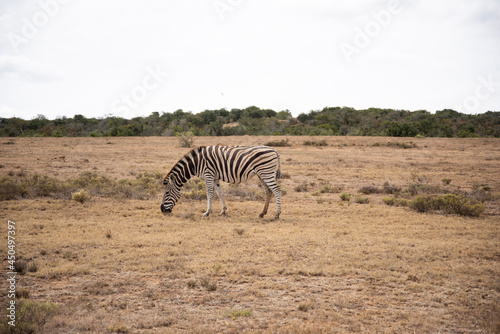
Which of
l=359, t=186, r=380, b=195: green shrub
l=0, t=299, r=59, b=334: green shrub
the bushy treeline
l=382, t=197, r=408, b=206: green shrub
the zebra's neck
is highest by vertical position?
the bushy treeline

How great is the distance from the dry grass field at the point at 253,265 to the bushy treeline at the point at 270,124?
31.2 meters

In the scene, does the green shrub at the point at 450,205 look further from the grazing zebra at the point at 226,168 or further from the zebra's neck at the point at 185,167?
the zebra's neck at the point at 185,167

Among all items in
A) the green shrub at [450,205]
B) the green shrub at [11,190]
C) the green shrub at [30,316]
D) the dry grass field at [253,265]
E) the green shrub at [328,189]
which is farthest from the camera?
the green shrub at [328,189]

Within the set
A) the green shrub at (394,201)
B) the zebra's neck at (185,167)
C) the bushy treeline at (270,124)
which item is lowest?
the green shrub at (394,201)

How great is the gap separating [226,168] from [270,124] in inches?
1718

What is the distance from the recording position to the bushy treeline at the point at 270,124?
44.9 meters

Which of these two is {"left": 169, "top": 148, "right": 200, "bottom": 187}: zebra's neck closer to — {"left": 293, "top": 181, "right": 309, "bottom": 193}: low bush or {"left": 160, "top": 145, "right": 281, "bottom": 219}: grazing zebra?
{"left": 160, "top": 145, "right": 281, "bottom": 219}: grazing zebra

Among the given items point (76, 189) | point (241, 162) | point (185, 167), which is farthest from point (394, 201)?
point (76, 189)

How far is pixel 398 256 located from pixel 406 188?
942cm

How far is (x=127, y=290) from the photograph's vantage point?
6.29m

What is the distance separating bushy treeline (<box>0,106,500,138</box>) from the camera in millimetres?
44938

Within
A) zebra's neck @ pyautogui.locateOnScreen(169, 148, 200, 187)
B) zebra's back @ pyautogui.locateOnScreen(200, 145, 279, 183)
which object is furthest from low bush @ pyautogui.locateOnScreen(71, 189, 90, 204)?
zebra's back @ pyautogui.locateOnScreen(200, 145, 279, 183)

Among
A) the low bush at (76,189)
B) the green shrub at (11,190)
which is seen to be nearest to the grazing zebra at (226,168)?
the low bush at (76,189)

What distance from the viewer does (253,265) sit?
24.1ft
